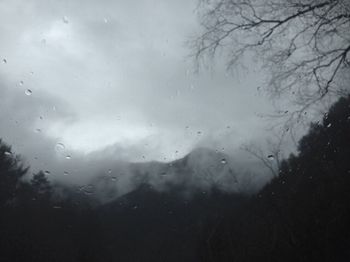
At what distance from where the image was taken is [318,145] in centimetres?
1415

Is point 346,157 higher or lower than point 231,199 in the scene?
lower

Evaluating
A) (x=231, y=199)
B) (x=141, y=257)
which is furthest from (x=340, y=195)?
(x=141, y=257)

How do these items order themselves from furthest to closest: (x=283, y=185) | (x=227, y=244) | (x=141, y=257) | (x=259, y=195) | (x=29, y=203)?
(x=141, y=257) → (x=29, y=203) → (x=259, y=195) → (x=283, y=185) → (x=227, y=244)

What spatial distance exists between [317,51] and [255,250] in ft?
21.8

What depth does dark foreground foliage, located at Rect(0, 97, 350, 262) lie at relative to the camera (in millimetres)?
9047

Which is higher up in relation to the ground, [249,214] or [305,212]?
[249,214]

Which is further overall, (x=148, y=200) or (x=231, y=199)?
(x=148, y=200)

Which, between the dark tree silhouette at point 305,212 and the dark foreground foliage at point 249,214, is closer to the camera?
the dark tree silhouette at point 305,212

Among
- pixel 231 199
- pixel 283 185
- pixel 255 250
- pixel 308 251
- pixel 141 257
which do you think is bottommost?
pixel 308 251

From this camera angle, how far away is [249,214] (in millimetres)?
15328

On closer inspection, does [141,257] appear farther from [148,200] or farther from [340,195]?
[340,195]

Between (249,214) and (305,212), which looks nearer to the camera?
(305,212)

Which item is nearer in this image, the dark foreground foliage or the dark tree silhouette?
the dark tree silhouette

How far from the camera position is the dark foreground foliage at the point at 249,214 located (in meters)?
9.05
